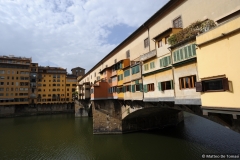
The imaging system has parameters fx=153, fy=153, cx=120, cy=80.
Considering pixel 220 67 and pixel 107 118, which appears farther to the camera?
pixel 107 118

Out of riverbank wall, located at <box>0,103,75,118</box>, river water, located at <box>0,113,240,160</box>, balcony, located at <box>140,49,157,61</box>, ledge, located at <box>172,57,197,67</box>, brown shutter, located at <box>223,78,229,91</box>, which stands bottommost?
river water, located at <box>0,113,240,160</box>

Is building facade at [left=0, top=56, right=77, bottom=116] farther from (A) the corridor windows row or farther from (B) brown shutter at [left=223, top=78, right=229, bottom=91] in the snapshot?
(B) brown shutter at [left=223, top=78, right=229, bottom=91]

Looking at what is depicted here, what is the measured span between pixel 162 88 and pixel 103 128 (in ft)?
53.1

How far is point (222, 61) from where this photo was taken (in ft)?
26.1

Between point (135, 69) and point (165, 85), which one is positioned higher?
point (135, 69)

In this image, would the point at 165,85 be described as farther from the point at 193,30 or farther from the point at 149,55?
the point at 193,30

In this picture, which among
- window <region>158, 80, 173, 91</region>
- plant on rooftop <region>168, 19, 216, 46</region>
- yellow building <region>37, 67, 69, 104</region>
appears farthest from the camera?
yellow building <region>37, 67, 69, 104</region>

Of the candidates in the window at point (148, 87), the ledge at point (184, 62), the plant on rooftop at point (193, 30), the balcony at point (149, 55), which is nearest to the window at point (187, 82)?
the ledge at point (184, 62)

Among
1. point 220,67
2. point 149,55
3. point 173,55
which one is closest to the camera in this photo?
point 220,67

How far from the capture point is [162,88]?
14.5 metres

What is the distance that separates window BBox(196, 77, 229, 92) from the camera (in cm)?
789

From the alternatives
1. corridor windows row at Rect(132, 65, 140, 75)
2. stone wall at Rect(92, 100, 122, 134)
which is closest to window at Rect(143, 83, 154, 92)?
corridor windows row at Rect(132, 65, 140, 75)

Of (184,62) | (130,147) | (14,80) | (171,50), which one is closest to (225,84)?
(184,62)

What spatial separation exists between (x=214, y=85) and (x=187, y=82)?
9.23ft
